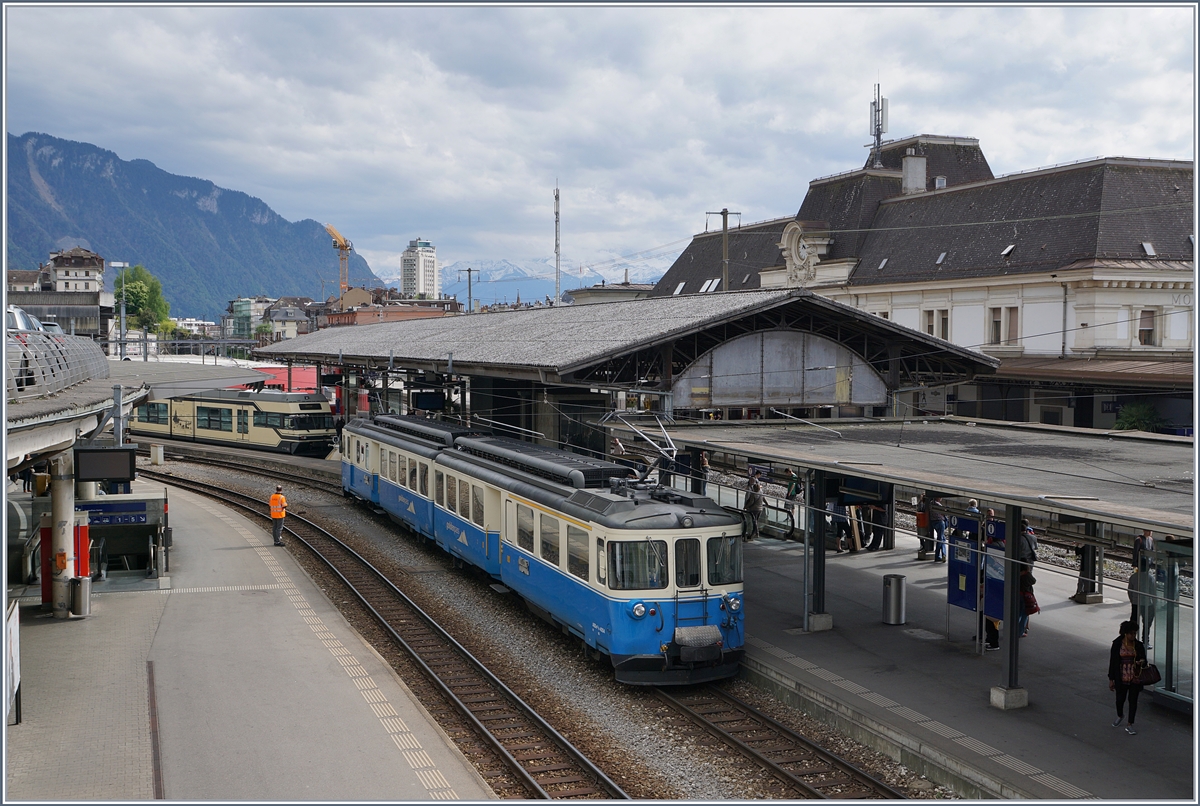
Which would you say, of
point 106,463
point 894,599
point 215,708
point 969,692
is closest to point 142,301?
point 106,463

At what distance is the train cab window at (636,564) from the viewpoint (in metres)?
13.2

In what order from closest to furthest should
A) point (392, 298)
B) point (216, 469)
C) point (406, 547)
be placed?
point (406, 547) < point (216, 469) < point (392, 298)

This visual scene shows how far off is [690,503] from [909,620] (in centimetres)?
488

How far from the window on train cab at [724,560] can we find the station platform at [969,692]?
1.31 metres

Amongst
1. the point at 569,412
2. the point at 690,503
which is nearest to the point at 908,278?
the point at 569,412

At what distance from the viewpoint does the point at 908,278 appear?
44375 mm

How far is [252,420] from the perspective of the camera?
1651 inches

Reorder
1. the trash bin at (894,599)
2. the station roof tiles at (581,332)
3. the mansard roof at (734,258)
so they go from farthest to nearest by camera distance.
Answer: the mansard roof at (734,258)
the station roof tiles at (581,332)
the trash bin at (894,599)

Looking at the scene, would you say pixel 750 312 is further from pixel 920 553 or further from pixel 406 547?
pixel 406 547

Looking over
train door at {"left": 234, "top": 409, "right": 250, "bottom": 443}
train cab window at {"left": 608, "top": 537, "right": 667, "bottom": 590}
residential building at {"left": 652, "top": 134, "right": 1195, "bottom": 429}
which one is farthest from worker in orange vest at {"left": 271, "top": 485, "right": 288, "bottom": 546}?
train door at {"left": 234, "top": 409, "right": 250, "bottom": 443}

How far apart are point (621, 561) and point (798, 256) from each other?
133 feet

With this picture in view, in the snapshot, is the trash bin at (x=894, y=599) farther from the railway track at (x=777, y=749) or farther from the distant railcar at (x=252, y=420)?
the distant railcar at (x=252, y=420)

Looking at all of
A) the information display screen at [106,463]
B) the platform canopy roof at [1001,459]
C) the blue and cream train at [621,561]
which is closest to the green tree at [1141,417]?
the platform canopy roof at [1001,459]

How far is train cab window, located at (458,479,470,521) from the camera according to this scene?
19016 millimetres
